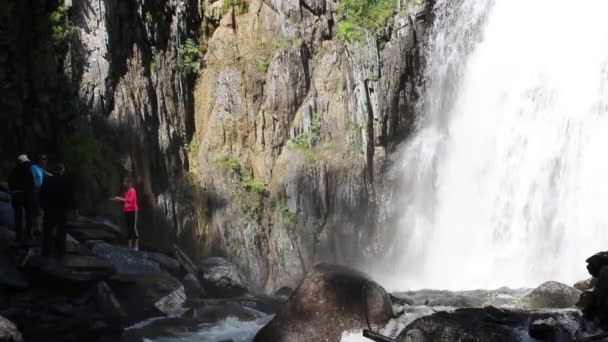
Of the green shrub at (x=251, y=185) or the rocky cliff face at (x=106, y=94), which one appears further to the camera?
the green shrub at (x=251, y=185)

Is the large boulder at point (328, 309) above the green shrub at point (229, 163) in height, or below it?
below

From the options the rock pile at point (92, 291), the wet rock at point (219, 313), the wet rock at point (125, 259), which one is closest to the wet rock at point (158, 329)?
the rock pile at point (92, 291)

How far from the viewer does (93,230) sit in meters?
14.8

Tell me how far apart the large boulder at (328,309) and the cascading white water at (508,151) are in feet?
33.7

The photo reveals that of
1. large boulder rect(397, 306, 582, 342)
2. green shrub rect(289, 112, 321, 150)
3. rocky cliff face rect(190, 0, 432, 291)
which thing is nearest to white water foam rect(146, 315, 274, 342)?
large boulder rect(397, 306, 582, 342)

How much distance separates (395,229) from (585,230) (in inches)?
262

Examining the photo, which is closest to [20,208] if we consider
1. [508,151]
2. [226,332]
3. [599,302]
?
[226,332]

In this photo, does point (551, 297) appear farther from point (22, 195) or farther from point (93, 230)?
point (22, 195)

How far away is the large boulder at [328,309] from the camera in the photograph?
1041 centimetres

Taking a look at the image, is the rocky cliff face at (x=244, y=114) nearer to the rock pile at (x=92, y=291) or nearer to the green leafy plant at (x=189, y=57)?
the green leafy plant at (x=189, y=57)

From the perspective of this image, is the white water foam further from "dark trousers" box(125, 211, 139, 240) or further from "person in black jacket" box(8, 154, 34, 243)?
"person in black jacket" box(8, 154, 34, 243)

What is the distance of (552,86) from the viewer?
22.1 meters

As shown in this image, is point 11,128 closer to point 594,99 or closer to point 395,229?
point 395,229

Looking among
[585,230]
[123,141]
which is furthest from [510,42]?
[123,141]
